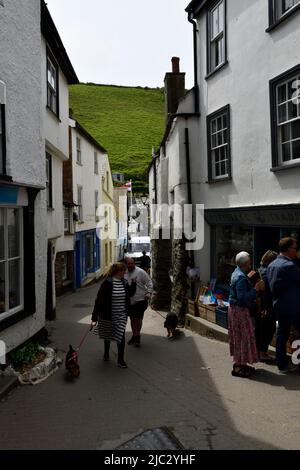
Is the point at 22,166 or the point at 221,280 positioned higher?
the point at 22,166

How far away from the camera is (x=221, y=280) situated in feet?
38.2

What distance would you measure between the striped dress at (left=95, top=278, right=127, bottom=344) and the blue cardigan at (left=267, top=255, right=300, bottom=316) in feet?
8.24

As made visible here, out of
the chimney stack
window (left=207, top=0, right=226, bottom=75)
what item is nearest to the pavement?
window (left=207, top=0, right=226, bottom=75)

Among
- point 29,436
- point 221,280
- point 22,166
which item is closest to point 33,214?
point 22,166

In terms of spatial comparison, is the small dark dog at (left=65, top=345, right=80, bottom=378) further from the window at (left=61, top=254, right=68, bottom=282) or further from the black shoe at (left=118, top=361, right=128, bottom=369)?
the window at (left=61, top=254, right=68, bottom=282)

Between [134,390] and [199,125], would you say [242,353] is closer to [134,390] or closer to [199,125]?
[134,390]

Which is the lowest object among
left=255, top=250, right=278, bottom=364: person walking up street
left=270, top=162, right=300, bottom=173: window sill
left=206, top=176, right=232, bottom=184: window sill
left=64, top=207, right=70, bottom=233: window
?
left=255, top=250, right=278, bottom=364: person walking up street

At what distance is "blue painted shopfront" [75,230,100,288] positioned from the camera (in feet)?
76.8

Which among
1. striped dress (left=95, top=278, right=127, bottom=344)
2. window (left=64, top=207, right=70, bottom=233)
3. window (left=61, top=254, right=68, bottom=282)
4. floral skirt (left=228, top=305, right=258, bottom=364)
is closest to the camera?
floral skirt (left=228, top=305, right=258, bottom=364)

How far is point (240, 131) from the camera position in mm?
10109

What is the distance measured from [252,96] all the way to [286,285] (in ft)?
15.2

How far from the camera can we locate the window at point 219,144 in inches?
425

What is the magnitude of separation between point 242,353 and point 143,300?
3070 millimetres

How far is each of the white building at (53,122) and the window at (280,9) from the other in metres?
5.39
